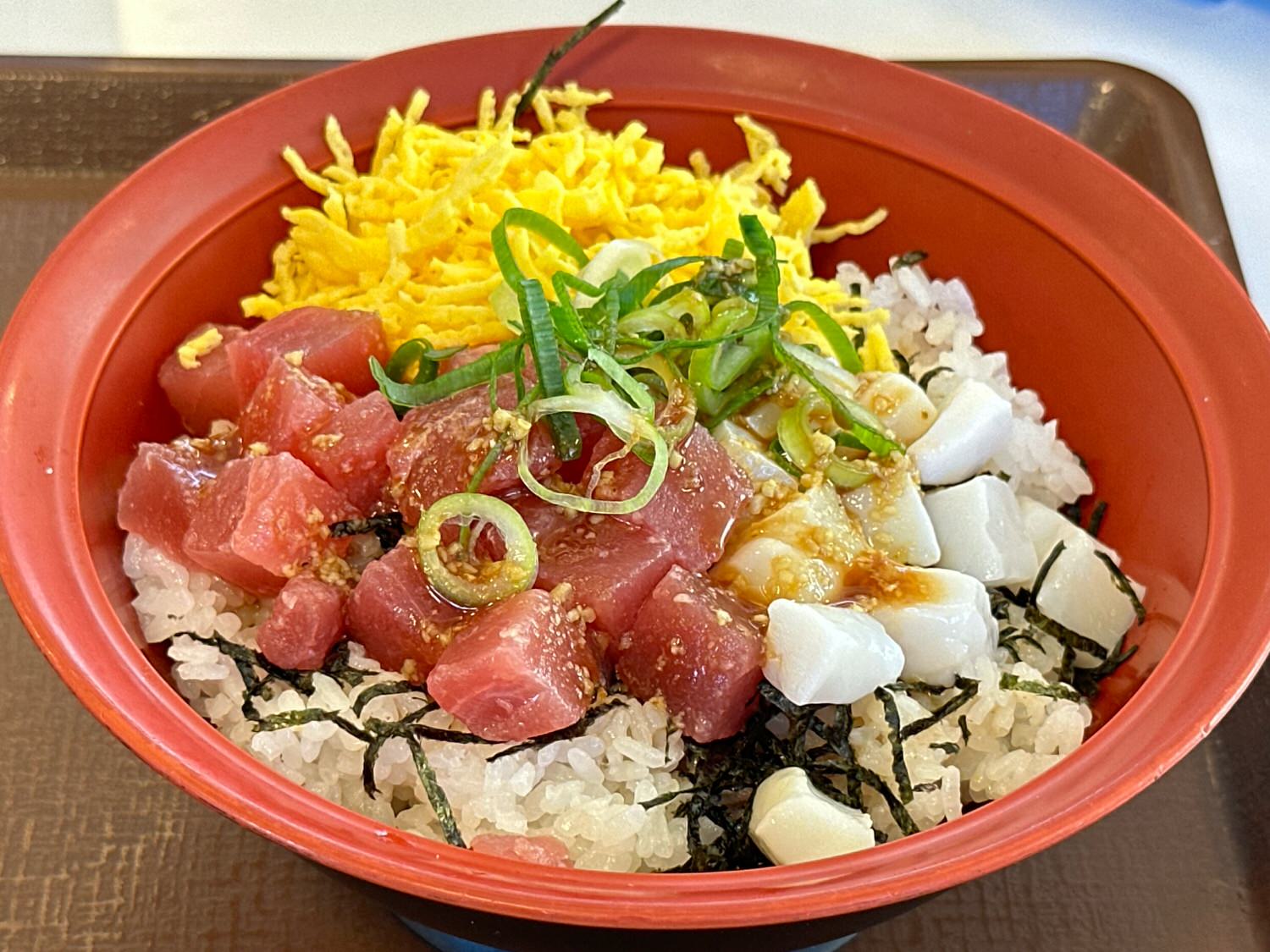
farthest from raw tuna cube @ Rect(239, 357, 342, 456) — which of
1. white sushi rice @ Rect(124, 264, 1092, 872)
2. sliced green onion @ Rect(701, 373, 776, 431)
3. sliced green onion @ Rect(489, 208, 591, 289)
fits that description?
sliced green onion @ Rect(701, 373, 776, 431)

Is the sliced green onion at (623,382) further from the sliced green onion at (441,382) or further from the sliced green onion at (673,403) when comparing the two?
the sliced green onion at (441,382)

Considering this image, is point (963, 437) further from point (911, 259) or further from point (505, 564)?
point (505, 564)

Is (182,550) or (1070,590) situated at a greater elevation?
(1070,590)

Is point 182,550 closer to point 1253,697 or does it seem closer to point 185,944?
point 185,944

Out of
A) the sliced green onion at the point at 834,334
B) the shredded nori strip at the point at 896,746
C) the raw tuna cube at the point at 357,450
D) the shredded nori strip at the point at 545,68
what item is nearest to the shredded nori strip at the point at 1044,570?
the shredded nori strip at the point at 896,746

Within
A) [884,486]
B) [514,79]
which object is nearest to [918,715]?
[884,486]
